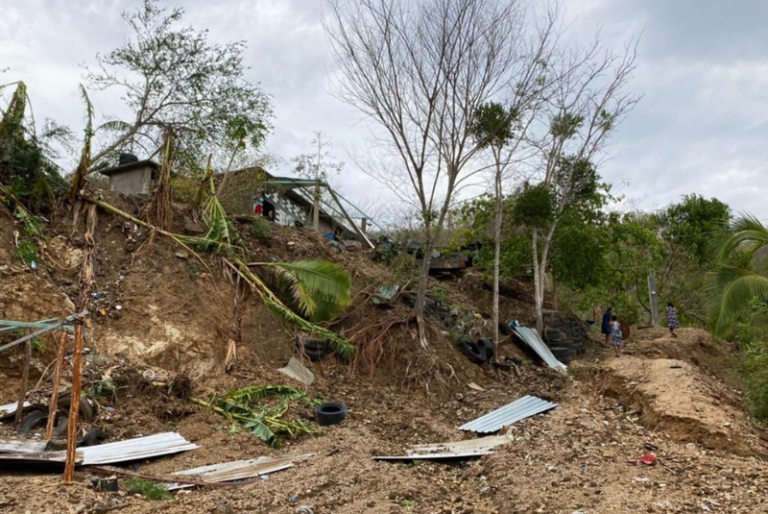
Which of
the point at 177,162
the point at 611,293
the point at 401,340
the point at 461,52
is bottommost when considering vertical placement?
the point at 401,340

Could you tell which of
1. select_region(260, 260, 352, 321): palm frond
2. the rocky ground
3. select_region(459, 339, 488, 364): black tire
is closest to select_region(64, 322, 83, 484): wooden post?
the rocky ground

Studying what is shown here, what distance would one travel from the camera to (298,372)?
9.12 meters

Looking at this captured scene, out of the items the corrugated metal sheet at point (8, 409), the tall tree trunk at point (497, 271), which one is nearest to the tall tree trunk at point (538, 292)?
the tall tree trunk at point (497, 271)

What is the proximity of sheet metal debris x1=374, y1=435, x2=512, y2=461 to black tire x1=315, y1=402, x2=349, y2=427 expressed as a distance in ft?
3.72

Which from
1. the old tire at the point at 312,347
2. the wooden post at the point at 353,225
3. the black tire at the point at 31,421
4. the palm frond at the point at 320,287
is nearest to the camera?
the black tire at the point at 31,421

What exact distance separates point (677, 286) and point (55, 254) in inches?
781

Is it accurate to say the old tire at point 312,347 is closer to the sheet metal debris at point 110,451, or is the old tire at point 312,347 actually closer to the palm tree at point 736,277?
the sheet metal debris at point 110,451

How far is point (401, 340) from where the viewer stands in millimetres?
10688

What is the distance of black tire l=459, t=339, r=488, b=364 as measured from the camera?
11641mm

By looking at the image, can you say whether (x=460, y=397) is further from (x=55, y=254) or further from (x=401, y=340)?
(x=55, y=254)

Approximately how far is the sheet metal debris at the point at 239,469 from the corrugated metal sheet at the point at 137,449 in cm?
49

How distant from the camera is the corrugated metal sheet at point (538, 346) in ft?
42.9

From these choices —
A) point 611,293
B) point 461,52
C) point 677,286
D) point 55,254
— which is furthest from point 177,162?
point 677,286

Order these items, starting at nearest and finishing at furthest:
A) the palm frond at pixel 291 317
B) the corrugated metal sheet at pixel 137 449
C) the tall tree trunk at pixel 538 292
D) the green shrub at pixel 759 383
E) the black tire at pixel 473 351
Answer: the corrugated metal sheet at pixel 137 449
the green shrub at pixel 759 383
the palm frond at pixel 291 317
the black tire at pixel 473 351
the tall tree trunk at pixel 538 292
